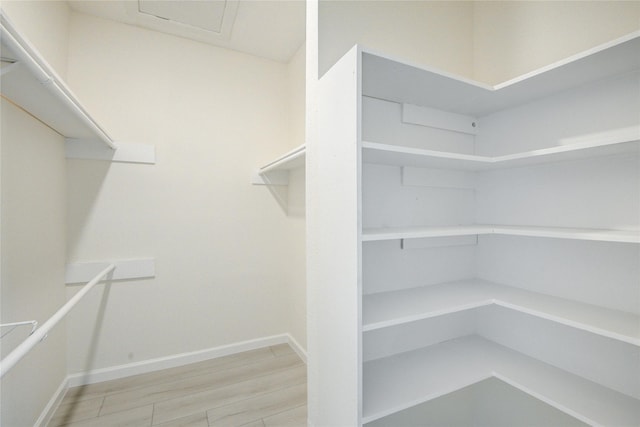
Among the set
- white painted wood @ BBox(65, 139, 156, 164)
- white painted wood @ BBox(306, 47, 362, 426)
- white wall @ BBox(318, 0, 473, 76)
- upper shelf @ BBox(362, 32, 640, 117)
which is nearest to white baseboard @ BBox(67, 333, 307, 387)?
white painted wood @ BBox(306, 47, 362, 426)

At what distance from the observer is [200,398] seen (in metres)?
1.78

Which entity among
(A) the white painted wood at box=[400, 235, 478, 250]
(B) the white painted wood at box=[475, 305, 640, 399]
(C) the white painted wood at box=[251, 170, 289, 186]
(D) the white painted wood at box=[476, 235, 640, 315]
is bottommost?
(B) the white painted wood at box=[475, 305, 640, 399]

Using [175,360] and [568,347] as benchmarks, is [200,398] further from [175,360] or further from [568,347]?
[568,347]

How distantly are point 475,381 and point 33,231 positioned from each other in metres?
2.28

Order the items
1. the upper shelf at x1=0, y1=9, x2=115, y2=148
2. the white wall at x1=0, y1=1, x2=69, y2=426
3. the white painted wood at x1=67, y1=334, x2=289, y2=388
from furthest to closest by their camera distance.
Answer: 1. the white painted wood at x1=67, y1=334, x2=289, y2=388
2. the white wall at x1=0, y1=1, x2=69, y2=426
3. the upper shelf at x1=0, y1=9, x2=115, y2=148

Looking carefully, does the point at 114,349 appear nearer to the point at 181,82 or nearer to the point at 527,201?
the point at 181,82

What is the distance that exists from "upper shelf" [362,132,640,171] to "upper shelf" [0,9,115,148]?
105 centimetres

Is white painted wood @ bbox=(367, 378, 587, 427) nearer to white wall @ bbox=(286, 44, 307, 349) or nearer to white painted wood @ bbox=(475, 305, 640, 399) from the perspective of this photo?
white painted wood @ bbox=(475, 305, 640, 399)

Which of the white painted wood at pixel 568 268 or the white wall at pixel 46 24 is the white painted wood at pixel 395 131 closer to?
the white painted wood at pixel 568 268

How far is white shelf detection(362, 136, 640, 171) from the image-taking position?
950 millimetres

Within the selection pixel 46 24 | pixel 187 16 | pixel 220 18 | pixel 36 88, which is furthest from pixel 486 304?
pixel 46 24

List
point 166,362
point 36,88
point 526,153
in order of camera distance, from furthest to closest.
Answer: point 166,362
point 526,153
point 36,88

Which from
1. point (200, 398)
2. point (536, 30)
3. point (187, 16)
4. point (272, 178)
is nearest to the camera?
point (536, 30)

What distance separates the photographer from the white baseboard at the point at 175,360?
1.92 metres
